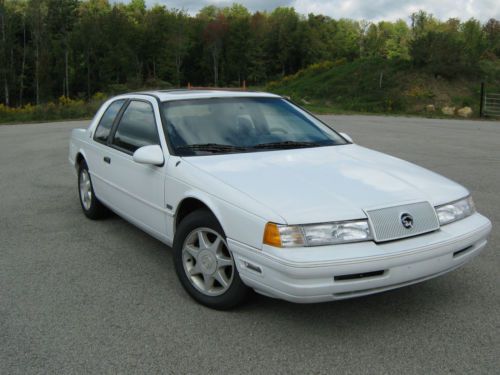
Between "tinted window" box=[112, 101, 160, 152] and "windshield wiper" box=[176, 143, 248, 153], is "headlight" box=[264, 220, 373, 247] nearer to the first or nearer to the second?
"windshield wiper" box=[176, 143, 248, 153]

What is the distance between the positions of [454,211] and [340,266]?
109 centimetres

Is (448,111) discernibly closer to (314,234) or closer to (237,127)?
(237,127)

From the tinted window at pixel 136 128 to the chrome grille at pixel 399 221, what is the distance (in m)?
1.99

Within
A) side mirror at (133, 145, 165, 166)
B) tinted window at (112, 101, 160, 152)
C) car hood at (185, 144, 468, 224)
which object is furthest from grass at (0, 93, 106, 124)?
car hood at (185, 144, 468, 224)

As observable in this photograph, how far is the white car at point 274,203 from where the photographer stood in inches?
122

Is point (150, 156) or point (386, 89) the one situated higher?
point (386, 89)

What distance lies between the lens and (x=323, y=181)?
11.8 feet

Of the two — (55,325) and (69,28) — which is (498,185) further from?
(69,28)

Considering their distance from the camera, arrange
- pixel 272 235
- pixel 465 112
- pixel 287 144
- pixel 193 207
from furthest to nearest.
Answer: pixel 465 112 < pixel 287 144 < pixel 193 207 < pixel 272 235

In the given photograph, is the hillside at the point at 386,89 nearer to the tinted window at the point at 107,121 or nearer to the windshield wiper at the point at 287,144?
the tinted window at the point at 107,121

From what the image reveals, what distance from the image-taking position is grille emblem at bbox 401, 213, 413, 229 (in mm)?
3260

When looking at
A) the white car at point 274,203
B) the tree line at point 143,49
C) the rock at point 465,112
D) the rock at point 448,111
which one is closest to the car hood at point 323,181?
the white car at point 274,203

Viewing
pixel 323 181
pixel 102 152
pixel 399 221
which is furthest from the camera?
pixel 102 152

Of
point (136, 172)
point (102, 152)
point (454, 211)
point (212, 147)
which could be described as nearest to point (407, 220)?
point (454, 211)
